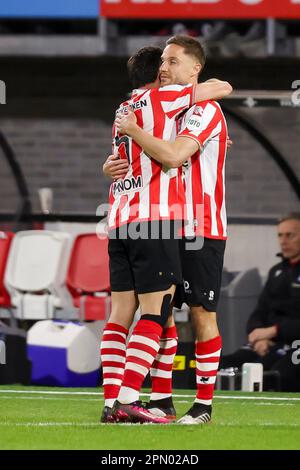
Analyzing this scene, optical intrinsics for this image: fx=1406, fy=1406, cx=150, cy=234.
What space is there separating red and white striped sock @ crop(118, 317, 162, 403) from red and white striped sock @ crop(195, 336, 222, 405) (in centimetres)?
37

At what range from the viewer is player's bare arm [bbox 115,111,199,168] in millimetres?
6348

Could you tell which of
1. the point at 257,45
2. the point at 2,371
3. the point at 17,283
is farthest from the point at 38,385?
the point at 257,45

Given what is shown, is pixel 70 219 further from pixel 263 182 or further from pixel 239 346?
pixel 263 182

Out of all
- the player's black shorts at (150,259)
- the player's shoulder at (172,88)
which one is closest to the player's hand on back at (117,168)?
the player's black shorts at (150,259)

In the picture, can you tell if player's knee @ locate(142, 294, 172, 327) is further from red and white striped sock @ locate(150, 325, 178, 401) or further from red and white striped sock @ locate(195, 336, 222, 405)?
red and white striped sock @ locate(150, 325, 178, 401)

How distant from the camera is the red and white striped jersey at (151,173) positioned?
6.42 metres

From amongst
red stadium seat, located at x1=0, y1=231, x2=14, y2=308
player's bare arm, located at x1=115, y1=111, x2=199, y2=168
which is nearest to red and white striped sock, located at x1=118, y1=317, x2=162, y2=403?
player's bare arm, located at x1=115, y1=111, x2=199, y2=168

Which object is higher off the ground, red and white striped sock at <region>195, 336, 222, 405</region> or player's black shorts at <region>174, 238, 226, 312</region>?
player's black shorts at <region>174, 238, 226, 312</region>

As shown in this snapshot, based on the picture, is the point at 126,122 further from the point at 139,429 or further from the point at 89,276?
the point at 89,276

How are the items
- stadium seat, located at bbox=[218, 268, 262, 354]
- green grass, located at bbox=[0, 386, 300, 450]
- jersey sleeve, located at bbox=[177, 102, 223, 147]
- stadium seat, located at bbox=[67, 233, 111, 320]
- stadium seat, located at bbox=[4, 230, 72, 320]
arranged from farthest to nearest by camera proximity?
stadium seat, located at bbox=[4, 230, 72, 320] → stadium seat, located at bbox=[67, 233, 111, 320] → stadium seat, located at bbox=[218, 268, 262, 354] → jersey sleeve, located at bbox=[177, 102, 223, 147] → green grass, located at bbox=[0, 386, 300, 450]

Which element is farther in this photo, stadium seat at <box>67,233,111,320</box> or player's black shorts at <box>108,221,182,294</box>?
stadium seat at <box>67,233,111,320</box>

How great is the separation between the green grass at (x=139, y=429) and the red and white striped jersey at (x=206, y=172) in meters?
0.96

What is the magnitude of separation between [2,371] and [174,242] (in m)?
4.21

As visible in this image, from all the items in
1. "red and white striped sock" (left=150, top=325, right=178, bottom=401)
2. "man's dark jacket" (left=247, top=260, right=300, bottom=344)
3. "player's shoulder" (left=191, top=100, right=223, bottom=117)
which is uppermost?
"player's shoulder" (left=191, top=100, right=223, bottom=117)
